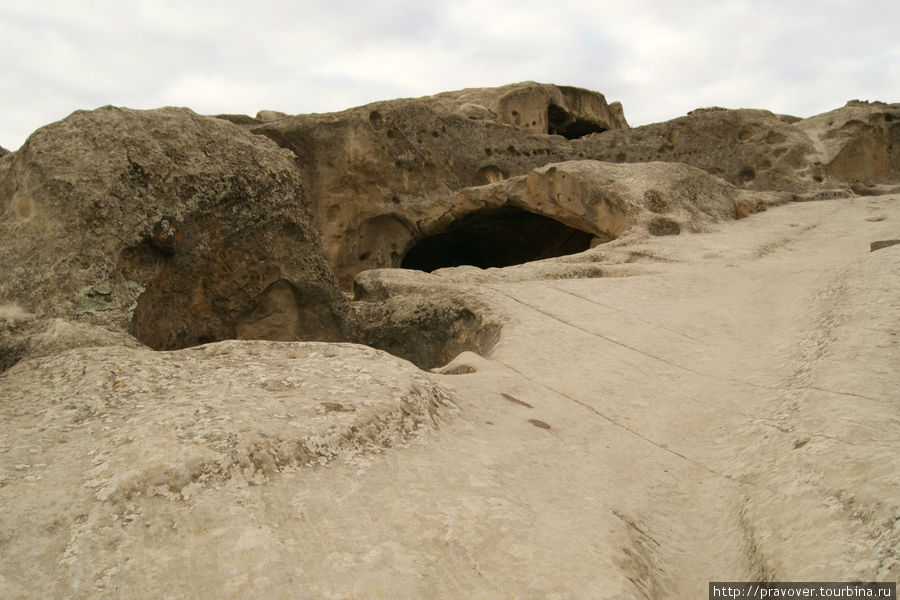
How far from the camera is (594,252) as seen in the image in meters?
7.28

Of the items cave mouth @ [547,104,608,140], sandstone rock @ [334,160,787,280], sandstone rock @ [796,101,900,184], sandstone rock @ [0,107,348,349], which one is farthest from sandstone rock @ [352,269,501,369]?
cave mouth @ [547,104,608,140]

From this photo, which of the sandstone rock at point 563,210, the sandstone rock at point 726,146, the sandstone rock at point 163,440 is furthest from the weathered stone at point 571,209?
→ the sandstone rock at point 163,440

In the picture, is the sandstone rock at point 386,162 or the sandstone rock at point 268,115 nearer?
the sandstone rock at point 386,162

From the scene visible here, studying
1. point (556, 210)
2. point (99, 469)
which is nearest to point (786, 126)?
point (556, 210)

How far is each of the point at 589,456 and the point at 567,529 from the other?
0.69 m

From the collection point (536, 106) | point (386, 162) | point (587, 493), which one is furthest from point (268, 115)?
point (587, 493)

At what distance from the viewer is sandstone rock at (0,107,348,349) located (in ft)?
14.2

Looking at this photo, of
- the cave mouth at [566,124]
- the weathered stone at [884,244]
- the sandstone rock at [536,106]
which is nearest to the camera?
the weathered stone at [884,244]

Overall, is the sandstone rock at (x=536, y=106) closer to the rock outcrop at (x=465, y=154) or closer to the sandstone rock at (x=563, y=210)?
the rock outcrop at (x=465, y=154)

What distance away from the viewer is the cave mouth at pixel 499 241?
11.6 m

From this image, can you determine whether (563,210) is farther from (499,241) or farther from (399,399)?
(399,399)

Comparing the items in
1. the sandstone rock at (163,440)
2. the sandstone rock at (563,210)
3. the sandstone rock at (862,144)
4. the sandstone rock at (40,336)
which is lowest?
the sandstone rock at (163,440)

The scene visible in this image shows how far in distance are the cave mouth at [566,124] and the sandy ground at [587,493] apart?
12.3 m

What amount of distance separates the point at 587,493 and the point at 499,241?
1010 cm
